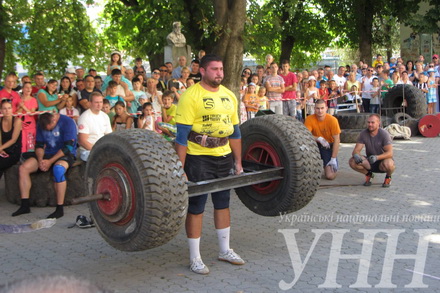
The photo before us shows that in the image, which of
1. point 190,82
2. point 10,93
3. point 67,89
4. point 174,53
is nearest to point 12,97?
point 10,93

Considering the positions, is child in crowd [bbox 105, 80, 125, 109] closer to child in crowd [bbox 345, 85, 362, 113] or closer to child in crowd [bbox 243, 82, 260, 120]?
child in crowd [bbox 243, 82, 260, 120]

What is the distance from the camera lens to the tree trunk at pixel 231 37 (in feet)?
35.2

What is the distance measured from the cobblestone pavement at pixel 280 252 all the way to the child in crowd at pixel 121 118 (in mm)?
2371

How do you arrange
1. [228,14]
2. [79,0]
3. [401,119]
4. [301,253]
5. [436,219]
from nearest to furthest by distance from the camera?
[301,253], [436,219], [228,14], [401,119], [79,0]

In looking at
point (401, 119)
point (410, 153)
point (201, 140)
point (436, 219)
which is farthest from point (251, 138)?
point (401, 119)

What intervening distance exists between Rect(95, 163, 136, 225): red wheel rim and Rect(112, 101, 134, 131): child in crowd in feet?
16.8

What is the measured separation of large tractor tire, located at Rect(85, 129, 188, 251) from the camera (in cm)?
445

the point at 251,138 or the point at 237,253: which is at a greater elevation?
the point at 251,138

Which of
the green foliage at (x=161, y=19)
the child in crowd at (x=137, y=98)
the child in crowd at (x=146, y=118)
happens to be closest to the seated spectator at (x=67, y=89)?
the child in crowd at (x=137, y=98)

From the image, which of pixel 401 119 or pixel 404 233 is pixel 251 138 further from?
pixel 401 119

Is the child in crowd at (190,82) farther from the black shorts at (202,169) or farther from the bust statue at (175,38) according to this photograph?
the black shorts at (202,169)

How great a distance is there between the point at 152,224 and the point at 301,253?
1.86 m

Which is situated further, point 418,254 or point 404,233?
point 404,233

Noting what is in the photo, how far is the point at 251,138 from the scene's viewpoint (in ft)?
19.5
